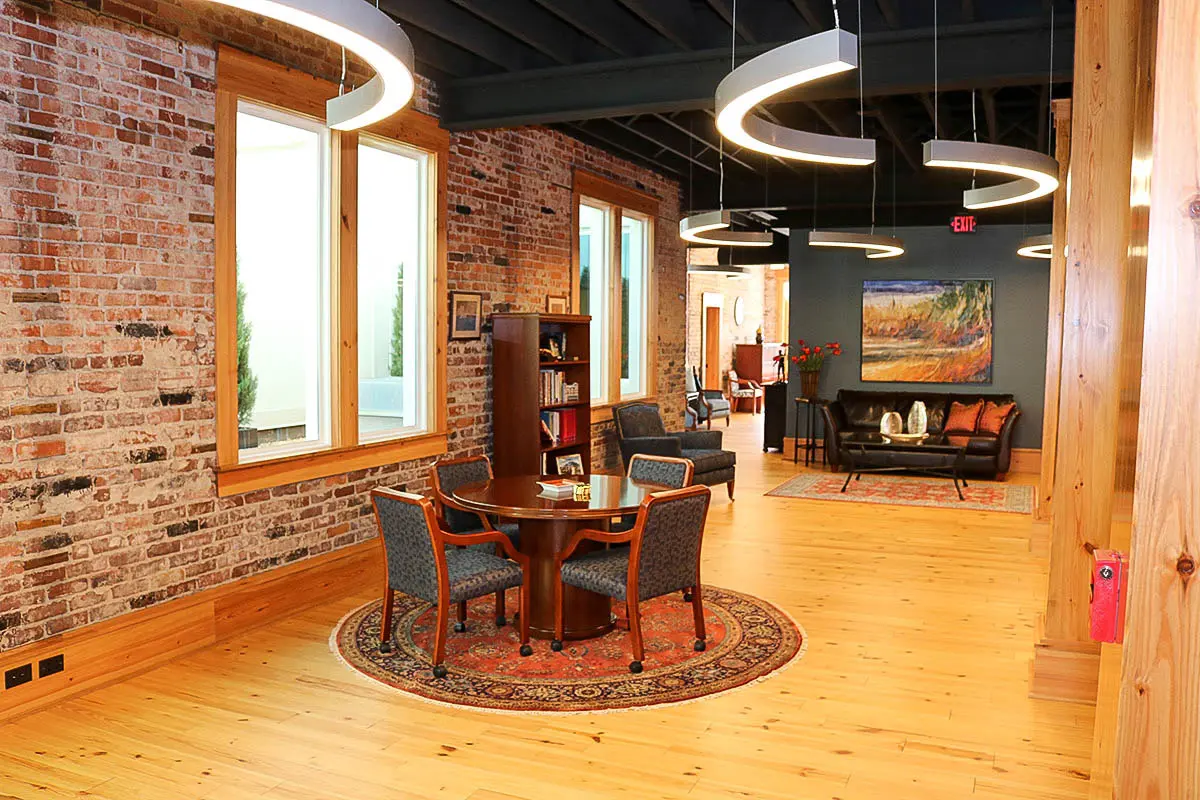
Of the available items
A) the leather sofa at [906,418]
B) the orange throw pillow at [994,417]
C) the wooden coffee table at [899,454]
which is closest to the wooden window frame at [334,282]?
the wooden coffee table at [899,454]

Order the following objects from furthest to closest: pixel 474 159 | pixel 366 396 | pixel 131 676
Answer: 1. pixel 474 159
2. pixel 366 396
3. pixel 131 676

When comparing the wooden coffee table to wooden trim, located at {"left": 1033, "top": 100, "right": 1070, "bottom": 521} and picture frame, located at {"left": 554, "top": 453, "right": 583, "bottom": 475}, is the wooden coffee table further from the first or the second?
picture frame, located at {"left": 554, "top": 453, "right": 583, "bottom": 475}

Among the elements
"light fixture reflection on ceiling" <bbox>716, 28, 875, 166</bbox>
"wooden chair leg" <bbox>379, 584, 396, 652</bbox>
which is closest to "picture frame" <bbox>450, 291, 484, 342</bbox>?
"wooden chair leg" <bbox>379, 584, 396, 652</bbox>

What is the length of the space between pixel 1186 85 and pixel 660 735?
332cm

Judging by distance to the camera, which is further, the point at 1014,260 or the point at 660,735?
the point at 1014,260

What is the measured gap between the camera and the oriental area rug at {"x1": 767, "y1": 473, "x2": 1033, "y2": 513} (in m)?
9.38

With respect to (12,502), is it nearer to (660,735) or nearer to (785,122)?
(660,735)

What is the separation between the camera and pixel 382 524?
16.2 feet

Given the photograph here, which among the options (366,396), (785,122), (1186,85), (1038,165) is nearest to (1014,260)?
(785,122)

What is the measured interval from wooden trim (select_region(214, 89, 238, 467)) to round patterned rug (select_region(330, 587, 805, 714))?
49.5 inches

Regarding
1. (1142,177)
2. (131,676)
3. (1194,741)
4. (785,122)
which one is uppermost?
(785,122)

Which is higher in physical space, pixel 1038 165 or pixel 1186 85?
pixel 1038 165

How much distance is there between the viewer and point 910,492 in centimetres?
1002

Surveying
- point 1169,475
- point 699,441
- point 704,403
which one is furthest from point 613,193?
point 1169,475
